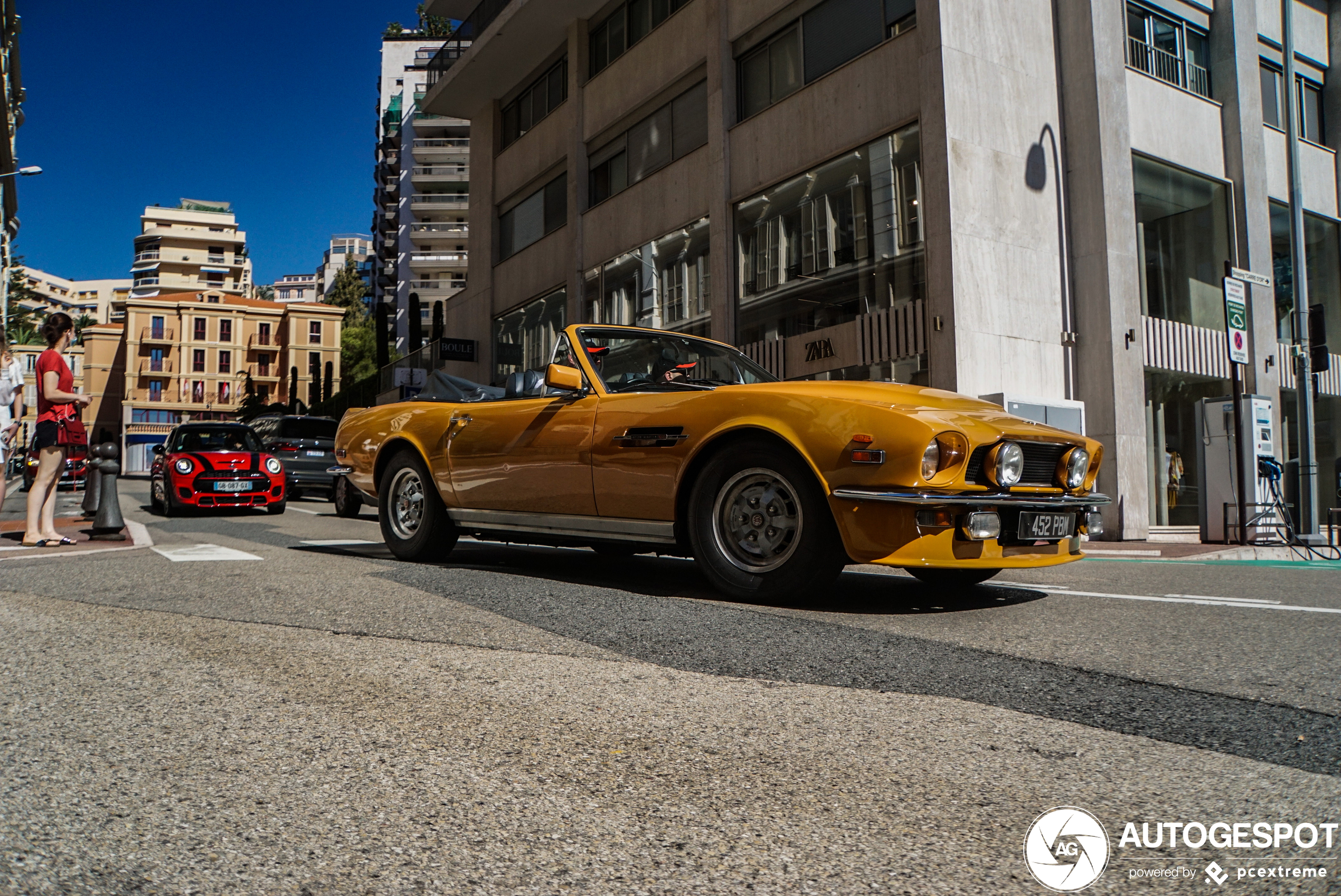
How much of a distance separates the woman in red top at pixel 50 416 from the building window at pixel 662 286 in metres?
11.1

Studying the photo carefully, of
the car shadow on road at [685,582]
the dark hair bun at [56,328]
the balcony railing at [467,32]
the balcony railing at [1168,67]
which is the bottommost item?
the car shadow on road at [685,582]

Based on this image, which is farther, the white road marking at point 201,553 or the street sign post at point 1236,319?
the street sign post at point 1236,319

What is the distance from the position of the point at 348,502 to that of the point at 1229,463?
11.9 m

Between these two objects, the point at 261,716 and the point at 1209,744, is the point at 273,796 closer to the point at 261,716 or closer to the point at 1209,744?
the point at 261,716

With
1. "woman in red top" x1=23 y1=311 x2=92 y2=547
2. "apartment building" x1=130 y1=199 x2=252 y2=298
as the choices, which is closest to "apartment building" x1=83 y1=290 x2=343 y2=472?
"apartment building" x1=130 y1=199 x2=252 y2=298

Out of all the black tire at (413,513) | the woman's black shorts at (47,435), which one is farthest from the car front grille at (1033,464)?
the woman's black shorts at (47,435)

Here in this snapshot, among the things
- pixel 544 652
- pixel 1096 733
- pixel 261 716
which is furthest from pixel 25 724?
pixel 1096 733

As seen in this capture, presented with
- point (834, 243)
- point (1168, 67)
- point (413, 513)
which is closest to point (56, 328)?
point (413, 513)

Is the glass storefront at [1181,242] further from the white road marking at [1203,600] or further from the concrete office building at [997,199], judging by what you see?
the white road marking at [1203,600]

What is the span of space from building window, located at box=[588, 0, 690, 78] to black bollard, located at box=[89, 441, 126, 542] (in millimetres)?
14948

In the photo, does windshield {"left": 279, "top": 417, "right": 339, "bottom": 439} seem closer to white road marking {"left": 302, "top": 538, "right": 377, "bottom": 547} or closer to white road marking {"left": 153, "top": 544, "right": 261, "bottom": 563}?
white road marking {"left": 302, "top": 538, "right": 377, "bottom": 547}

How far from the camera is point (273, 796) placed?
1897 mm

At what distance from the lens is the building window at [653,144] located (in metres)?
19.2

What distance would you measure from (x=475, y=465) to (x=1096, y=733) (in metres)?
4.37
